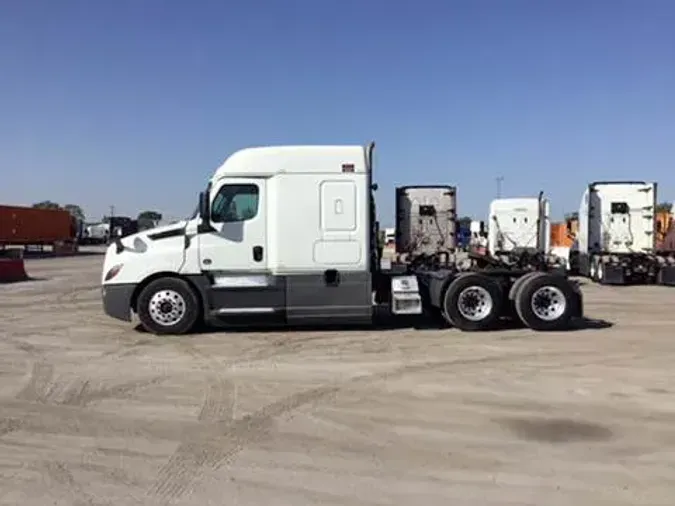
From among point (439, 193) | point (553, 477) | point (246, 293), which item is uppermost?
point (439, 193)

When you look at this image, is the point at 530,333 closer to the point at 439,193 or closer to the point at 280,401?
the point at 280,401

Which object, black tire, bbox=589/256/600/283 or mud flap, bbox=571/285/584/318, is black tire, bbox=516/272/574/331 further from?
black tire, bbox=589/256/600/283

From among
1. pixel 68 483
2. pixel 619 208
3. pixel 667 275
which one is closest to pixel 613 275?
pixel 667 275

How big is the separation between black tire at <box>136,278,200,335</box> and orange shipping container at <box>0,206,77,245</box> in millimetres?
41570

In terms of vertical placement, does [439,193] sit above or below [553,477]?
above

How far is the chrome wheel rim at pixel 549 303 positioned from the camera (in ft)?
45.0

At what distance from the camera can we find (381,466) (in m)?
5.90

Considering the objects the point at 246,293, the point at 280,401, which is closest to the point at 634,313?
the point at 246,293

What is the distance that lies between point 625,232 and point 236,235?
1814 cm

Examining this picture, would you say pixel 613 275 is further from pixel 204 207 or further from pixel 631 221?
pixel 204 207

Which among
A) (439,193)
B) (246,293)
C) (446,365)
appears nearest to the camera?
(446,365)

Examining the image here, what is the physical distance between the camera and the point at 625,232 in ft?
88.6

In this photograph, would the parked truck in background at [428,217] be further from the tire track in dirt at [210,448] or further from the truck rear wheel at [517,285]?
the tire track in dirt at [210,448]

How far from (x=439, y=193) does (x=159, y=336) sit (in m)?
12.4
